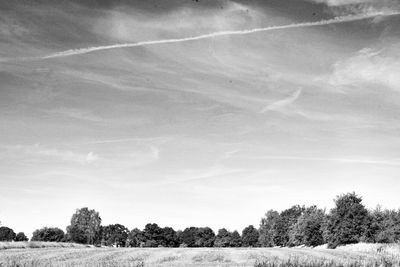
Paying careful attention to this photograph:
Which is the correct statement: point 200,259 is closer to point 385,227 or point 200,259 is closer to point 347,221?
point 347,221

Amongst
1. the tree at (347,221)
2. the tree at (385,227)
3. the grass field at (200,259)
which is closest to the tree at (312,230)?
the tree at (385,227)

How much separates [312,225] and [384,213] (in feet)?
92.4

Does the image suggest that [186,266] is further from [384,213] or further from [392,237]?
[384,213]

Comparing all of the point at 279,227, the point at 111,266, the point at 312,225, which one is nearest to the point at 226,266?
the point at 111,266

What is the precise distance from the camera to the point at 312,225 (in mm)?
143250

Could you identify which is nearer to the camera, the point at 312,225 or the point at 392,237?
the point at 392,237

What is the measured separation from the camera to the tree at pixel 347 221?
10500 centimetres

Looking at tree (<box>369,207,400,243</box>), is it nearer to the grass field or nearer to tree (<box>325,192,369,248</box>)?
tree (<box>325,192,369,248</box>)

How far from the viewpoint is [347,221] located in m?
106

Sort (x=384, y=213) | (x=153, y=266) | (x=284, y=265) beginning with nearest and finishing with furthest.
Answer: (x=284, y=265) → (x=153, y=266) → (x=384, y=213)

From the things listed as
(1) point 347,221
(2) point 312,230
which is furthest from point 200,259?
(2) point 312,230

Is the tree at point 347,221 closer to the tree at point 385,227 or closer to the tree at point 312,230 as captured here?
the tree at point 385,227

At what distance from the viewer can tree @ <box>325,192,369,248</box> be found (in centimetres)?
10500

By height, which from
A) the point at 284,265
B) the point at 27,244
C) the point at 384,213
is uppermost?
the point at 384,213
